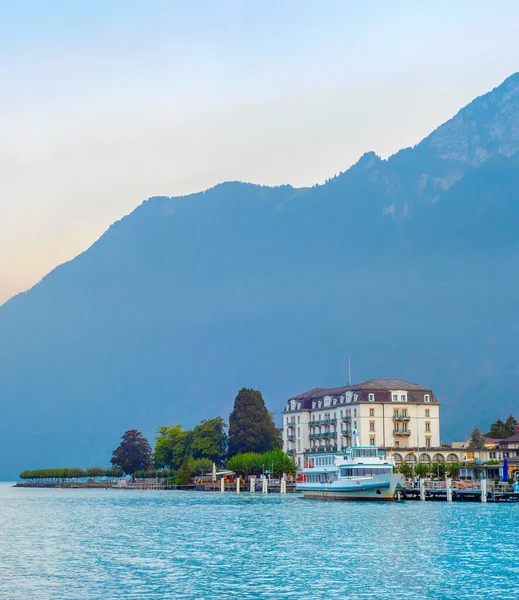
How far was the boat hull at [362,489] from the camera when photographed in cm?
11069

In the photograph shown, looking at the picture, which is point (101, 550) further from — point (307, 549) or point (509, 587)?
point (509, 587)

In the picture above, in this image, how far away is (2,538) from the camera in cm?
7312

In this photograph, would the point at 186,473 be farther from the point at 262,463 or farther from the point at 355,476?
the point at 355,476

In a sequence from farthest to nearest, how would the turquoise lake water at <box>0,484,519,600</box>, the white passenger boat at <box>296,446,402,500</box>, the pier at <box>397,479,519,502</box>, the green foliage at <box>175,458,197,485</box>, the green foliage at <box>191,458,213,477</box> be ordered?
the green foliage at <box>175,458,197,485</box> → the green foliage at <box>191,458,213,477</box> → the white passenger boat at <box>296,446,402,500</box> → the pier at <box>397,479,519,502</box> → the turquoise lake water at <box>0,484,519,600</box>

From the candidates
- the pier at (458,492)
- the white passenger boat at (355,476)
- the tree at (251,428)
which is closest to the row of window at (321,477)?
the white passenger boat at (355,476)

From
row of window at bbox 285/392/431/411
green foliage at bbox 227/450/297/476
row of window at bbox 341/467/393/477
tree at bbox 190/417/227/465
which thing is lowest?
row of window at bbox 341/467/393/477

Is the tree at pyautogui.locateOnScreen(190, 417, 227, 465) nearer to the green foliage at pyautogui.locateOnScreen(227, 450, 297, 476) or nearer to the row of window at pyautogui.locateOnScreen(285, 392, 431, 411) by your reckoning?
the green foliage at pyautogui.locateOnScreen(227, 450, 297, 476)

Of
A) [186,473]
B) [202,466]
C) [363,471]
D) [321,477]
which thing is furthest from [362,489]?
[186,473]

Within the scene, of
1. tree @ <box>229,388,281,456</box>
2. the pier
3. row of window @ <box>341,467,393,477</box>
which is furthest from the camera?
tree @ <box>229,388,281,456</box>

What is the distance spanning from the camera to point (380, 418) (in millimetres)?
165125

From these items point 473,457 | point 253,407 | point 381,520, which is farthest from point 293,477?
point 381,520

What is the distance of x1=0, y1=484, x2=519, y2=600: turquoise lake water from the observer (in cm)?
4534

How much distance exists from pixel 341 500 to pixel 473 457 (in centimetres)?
4891

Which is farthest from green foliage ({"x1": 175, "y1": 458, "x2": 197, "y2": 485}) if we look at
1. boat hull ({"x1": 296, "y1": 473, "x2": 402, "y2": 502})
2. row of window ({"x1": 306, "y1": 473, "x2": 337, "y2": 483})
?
boat hull ({"x1": 296, "y1": 473, "x2": 402, "y2": 502})
